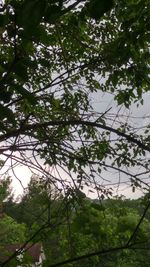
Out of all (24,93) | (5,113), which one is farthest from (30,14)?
(5,113)

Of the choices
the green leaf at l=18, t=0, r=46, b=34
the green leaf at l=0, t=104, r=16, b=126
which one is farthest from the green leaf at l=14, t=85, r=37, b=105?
the green leaf at l=18, t=0, r=46, b=34

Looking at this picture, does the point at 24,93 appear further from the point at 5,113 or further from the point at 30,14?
the point at 30,14

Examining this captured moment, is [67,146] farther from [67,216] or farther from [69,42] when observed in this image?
[69,42]

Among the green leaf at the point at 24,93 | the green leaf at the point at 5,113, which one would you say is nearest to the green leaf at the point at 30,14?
the green leaf at the point at 24,93

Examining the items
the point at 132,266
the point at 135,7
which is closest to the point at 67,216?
the point at 135,7

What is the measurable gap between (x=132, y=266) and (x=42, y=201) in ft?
94.8

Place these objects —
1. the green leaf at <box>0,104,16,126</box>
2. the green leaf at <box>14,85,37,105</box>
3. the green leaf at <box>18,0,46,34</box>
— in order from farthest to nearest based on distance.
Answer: the green leaf at <box>0,104,16,126</box> → the green leaf at <box>14,85,37,105</box> → the green leaf at <box>18,0,46,34</box>

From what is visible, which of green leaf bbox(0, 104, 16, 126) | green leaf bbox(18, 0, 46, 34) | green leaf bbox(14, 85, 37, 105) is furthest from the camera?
green leaf bbox(0, 104, 16, 126)

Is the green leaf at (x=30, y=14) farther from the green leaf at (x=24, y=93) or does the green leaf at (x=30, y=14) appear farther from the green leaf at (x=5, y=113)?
the green leaf at (x=5, y=113)

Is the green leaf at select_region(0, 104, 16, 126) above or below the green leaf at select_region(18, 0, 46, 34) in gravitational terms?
below

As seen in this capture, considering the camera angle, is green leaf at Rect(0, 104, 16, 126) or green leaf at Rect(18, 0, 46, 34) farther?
green leaf at Rect(0, 104, 16, 126)

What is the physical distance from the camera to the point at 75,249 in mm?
2865

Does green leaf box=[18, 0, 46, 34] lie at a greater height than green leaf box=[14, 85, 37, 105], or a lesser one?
greater

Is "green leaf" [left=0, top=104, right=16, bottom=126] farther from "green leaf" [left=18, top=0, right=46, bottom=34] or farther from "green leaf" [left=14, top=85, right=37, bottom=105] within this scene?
"green leaf" [left=18, top=0, right=46, bottom=34]
